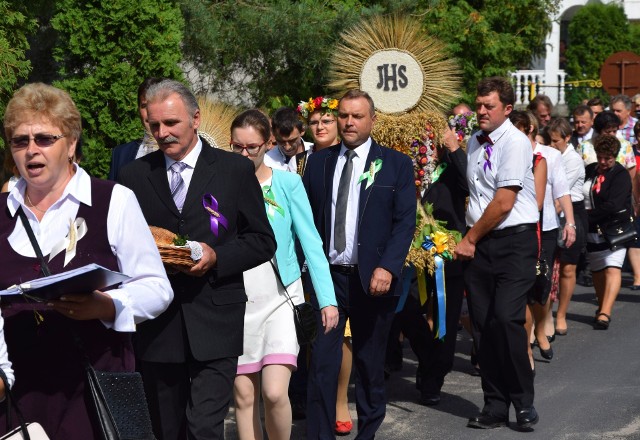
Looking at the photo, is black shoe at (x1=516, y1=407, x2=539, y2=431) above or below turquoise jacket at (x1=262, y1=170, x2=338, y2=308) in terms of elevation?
below

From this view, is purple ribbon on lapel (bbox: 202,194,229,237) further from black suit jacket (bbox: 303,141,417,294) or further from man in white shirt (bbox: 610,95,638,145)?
man in white shirt (bbox: 610,95,638,145)

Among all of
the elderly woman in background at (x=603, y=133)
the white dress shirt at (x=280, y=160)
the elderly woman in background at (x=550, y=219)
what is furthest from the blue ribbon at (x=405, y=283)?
the elderly woman in background at (x=603, y=133)

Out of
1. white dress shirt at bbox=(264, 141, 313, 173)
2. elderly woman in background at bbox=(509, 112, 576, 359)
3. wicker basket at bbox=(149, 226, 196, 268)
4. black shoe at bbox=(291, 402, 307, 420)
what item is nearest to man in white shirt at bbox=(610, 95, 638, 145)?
elderly woman in background at bbox=(509, 112, 576, 359)

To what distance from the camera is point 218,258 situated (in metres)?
5.33

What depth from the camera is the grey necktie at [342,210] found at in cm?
734

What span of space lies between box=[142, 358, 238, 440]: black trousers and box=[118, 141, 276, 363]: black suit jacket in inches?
3.5

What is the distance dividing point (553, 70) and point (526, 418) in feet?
110

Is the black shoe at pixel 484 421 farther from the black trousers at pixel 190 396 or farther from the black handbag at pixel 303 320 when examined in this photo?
the black trousers at pixel 190 396

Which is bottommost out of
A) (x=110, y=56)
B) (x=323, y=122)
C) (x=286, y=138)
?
(x=286, y=138)

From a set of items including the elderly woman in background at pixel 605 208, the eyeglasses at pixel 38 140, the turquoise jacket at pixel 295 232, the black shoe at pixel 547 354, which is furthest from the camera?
the elderly woman in background at pixel 605 208

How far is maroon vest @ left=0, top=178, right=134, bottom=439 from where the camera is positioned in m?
3.98

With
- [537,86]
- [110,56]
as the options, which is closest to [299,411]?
[110,56]

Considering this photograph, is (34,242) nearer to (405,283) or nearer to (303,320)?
(303,320)

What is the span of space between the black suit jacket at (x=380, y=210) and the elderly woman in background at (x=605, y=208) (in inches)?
214
